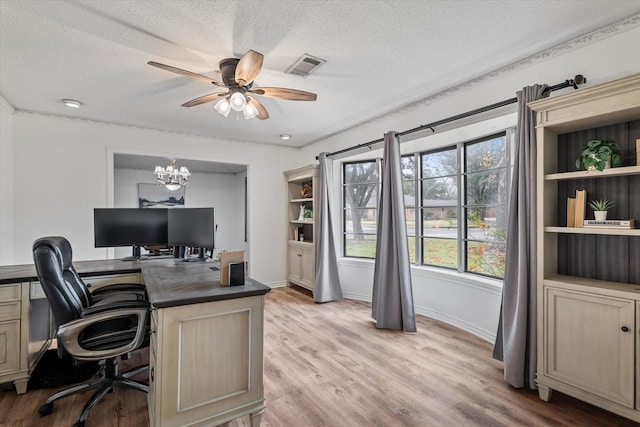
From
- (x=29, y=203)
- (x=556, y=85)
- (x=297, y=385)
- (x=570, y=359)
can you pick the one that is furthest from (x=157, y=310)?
(x=29, y=203)

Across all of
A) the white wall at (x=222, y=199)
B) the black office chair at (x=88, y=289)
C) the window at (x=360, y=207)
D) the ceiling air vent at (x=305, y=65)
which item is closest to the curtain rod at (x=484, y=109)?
the window at (x=360, y=207)

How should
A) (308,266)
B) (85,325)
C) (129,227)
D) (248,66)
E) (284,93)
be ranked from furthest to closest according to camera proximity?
(308,266), (129,227), (284,93), (248,66), (85,325)

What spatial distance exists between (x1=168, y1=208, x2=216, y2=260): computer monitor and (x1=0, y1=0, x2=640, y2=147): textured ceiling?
1251 mm

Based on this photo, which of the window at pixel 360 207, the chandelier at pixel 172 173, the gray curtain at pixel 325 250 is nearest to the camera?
the gray curtain at pixel 325 250

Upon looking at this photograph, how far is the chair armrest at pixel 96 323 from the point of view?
185 centimetres

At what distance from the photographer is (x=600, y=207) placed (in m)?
2.10

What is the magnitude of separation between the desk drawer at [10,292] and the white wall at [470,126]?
3651 millimetres

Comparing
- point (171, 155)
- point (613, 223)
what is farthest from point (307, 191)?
point (613, 223)

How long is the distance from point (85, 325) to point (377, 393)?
1.98m

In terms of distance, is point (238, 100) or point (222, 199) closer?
point (238, 100)

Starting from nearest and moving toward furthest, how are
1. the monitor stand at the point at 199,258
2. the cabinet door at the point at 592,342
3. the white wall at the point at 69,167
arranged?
the cabinet door at the point at 592,342
the monitor stand at the point at 199,258
the white wall at the point at 69,167

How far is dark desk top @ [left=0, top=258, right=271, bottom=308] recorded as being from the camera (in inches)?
68.6

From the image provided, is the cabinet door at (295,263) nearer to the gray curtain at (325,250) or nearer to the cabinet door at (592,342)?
the gray curtain at (325,250)

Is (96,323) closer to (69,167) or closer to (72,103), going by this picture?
(72,103)
